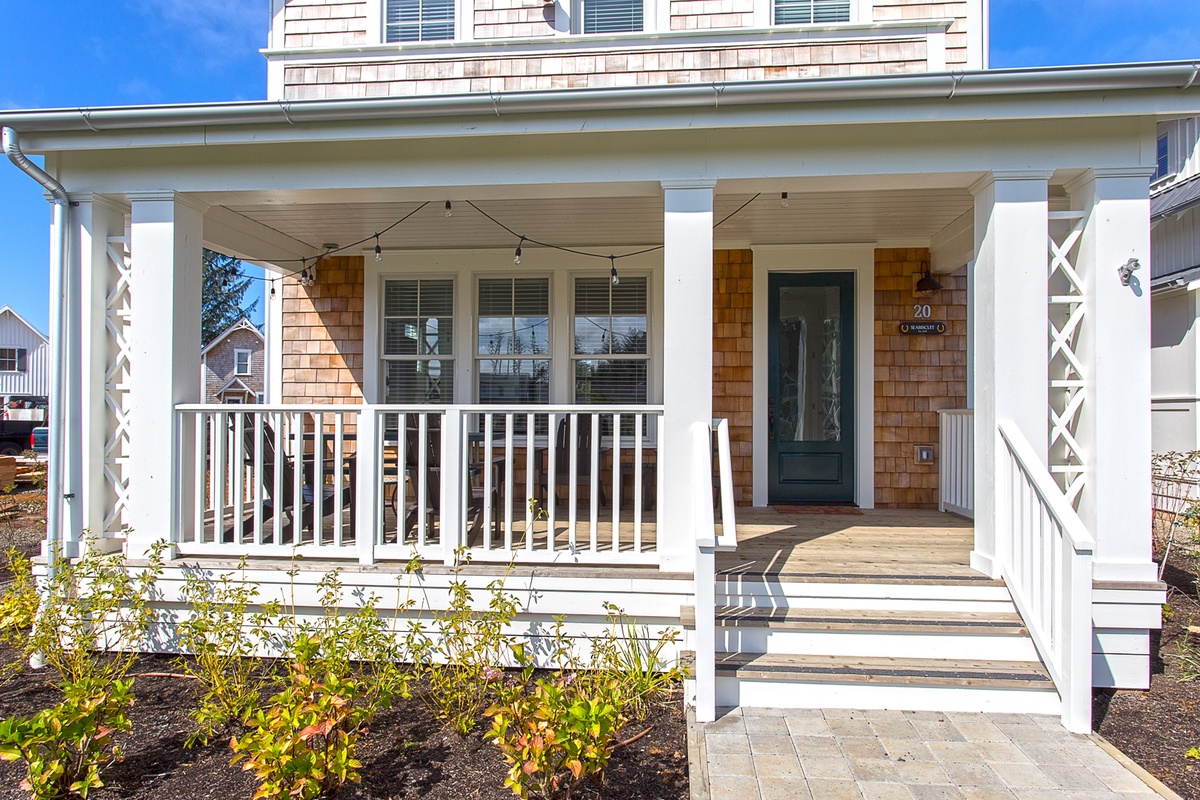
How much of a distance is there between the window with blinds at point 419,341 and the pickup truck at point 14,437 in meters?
17.2

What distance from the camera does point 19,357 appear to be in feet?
91.8

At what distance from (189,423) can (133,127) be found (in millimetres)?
1699

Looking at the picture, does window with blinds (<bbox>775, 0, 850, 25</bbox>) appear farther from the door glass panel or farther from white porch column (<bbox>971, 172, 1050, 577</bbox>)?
white porch column (<bbox>971, 172, 1050, 577</bbox>)

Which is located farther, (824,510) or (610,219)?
(824,510)

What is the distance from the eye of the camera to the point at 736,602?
12.1ft

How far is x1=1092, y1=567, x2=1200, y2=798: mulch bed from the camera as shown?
2.81 m

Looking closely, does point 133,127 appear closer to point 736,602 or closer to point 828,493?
point 736,602

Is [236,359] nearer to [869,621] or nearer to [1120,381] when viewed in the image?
[869,621]

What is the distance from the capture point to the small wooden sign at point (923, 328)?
236 inches

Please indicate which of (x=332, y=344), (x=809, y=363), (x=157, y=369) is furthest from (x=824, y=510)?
(x=157, y=369)

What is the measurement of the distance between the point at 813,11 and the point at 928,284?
239 centimetres

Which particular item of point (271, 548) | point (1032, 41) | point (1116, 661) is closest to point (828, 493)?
point (1116, 661)

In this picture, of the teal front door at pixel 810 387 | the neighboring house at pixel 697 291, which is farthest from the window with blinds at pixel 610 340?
the teal front door at pixel 810 387

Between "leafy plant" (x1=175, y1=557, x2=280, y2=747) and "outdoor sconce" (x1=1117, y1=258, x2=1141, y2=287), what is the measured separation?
467 centimetres
